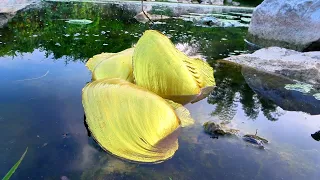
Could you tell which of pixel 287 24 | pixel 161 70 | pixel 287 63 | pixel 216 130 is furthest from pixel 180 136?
pixel 287 24

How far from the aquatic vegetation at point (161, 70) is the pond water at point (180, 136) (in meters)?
0.20

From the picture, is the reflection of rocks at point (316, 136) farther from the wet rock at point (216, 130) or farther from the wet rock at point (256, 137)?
the wet rock at point (216, 130)

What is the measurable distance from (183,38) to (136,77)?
4.42 metres

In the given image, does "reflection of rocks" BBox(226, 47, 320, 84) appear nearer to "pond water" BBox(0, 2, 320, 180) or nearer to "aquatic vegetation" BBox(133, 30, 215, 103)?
"pond water" BBox(0, 2, 320, 180)

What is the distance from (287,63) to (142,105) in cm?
289

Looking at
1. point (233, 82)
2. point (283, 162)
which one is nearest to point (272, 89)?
point (233, 82)

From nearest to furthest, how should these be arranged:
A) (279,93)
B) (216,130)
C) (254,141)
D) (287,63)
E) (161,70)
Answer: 1. (254,141)
2. (216,130)
3. (161,70)
4. (279,93)
5. (287,63)

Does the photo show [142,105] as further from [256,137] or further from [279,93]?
[279,93]

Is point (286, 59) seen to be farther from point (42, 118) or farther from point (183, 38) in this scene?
point (42, 118)

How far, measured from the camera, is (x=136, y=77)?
284cm

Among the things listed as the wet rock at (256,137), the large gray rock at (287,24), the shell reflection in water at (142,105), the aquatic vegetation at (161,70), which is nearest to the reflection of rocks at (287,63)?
the large gray rock at (287,24)

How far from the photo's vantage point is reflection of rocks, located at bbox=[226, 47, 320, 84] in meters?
3.98

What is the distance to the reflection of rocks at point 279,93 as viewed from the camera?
3148 millimetres

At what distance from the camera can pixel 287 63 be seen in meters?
4.35
